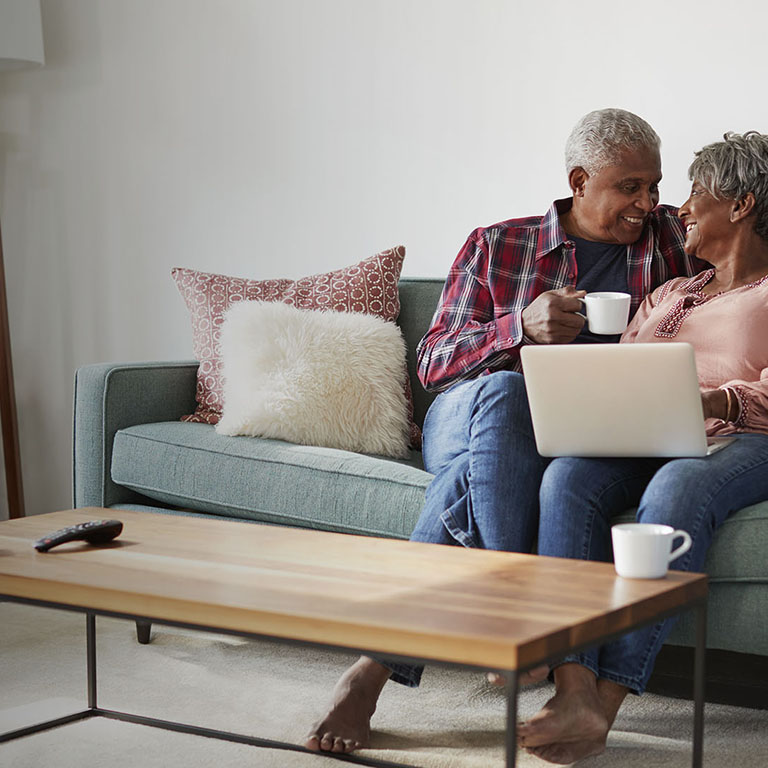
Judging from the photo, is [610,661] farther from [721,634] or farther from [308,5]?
[308,5]

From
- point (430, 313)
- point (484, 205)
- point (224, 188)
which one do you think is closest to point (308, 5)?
point (224, 188)

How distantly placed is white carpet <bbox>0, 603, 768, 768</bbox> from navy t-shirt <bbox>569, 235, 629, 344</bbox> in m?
0.84

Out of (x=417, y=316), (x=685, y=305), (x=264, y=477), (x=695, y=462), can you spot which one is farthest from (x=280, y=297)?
(x=695, y=462)

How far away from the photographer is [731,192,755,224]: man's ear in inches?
90.6

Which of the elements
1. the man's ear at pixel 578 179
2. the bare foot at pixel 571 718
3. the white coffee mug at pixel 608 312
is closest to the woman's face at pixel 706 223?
the man's ear at pixel 578 179

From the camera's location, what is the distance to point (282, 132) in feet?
11.7

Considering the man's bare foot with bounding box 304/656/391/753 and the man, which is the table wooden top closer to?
the man's bare foot with bounding box 304/656/391/753

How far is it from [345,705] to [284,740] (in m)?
0.14

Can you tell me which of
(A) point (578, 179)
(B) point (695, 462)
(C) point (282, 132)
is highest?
(C) point (282, 132)

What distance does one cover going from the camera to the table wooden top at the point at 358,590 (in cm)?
119

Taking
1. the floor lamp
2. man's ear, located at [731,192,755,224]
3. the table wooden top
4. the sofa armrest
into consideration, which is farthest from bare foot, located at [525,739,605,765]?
the floor lamp

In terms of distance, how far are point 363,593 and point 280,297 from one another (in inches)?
69.1

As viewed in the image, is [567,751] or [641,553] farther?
[567,751]

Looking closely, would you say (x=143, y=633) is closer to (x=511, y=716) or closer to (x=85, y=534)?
(x=85, y=534)
